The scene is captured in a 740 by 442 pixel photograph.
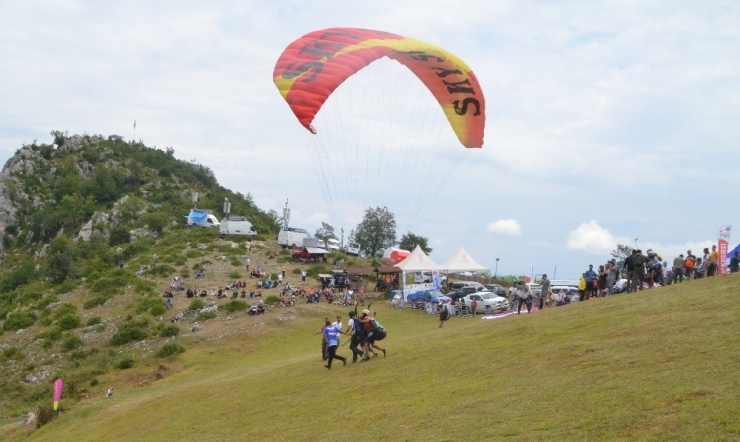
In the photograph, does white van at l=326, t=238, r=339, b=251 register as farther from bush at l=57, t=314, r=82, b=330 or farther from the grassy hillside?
the grassy hillside

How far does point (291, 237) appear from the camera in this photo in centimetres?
6406

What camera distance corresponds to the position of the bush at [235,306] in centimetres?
4115

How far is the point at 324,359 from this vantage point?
2127 cm

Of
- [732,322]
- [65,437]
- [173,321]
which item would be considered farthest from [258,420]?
[173,321]

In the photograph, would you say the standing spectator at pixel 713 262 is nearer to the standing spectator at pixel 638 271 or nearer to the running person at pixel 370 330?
the standing spectator at pixel 638 271

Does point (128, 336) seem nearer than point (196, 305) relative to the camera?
Yes

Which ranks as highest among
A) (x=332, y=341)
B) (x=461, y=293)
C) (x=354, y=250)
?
(x=354, y=250)

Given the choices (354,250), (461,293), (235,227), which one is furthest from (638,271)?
(235,227)

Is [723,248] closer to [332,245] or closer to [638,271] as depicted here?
[638,271]

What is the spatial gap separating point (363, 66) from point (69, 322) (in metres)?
28.1

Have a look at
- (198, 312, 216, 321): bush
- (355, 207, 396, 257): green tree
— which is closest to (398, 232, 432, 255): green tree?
(355, 207, 396, 257): green tree

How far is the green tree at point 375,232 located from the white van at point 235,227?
20826mm

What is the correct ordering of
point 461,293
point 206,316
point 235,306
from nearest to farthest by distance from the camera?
point 206,316
point 461,293
point 235,306

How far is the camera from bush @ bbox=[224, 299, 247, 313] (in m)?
41.1
